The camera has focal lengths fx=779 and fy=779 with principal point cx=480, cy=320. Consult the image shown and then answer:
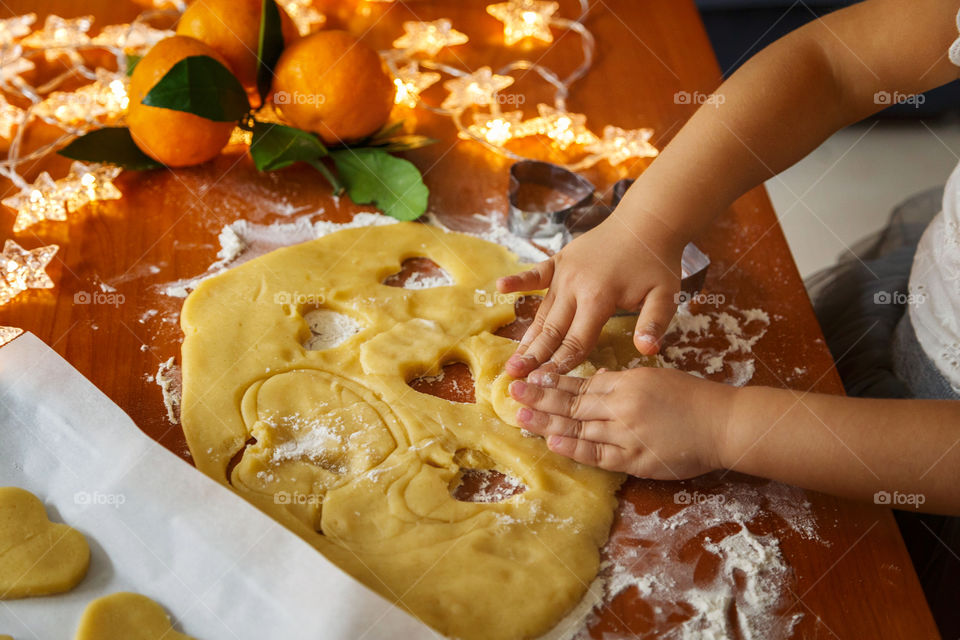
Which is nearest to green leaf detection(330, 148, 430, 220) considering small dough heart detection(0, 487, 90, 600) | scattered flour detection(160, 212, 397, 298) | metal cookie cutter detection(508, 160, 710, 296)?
scattered flour detection(160, 212, 397, 298)

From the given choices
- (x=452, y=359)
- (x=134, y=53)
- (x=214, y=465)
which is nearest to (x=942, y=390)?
(x=452, y=359)

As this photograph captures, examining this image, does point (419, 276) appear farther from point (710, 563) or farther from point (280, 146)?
point (710, 563)

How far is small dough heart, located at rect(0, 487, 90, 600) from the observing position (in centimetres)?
71

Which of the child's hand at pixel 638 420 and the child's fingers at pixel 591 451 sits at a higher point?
the child's hand at pixel 638 420

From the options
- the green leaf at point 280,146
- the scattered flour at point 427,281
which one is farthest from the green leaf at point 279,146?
the scattered flour at point 427,281

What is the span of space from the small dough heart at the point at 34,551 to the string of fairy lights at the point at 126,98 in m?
0.49

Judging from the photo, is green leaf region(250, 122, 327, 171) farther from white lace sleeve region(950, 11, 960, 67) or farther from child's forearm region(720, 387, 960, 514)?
white lace sleeve region(950, 11, 960, 67)

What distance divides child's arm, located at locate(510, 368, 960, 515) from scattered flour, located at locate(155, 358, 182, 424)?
0.38 metres

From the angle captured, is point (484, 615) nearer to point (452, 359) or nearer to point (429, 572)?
point (429, 572)

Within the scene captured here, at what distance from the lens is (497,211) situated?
119 cm

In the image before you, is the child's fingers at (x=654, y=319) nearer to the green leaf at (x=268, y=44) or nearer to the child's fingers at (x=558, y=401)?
the child's fingers at (x=558, y=401)

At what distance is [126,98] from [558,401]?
2.91 ft

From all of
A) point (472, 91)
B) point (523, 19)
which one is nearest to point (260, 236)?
point (472, 91)

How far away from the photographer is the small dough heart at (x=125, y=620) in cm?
68
